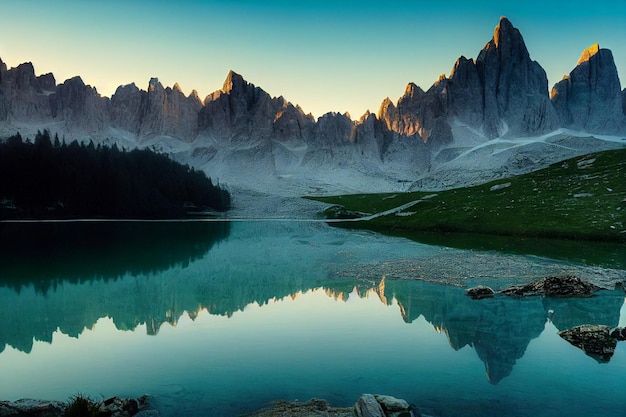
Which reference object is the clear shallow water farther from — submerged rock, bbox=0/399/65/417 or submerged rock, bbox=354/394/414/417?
submerged rock, bbox=0/399/65/417

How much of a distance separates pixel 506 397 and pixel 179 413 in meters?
10.8

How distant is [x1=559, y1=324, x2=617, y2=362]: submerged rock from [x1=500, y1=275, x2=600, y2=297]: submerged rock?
853 cm

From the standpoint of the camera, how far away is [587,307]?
82.5 feet

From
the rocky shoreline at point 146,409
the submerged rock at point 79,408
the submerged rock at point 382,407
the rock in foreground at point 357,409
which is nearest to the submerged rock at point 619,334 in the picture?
the rocky shoreline at point 146,409

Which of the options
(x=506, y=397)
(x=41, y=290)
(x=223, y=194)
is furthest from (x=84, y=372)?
(x=223, y=194)

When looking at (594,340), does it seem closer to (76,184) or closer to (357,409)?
(357,409)

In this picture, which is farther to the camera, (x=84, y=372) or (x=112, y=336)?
(x=112, y=336)

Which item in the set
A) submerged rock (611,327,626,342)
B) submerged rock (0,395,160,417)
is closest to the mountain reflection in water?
submerged rock (611,327,626,342)

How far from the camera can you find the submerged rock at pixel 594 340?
17.5 m

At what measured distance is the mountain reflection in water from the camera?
70.0 ft

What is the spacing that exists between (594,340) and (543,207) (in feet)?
222

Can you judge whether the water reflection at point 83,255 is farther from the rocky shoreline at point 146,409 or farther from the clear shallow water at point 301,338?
the rocky shoreline at point 146,409

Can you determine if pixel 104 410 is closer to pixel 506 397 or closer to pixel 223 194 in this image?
pixel 506 397

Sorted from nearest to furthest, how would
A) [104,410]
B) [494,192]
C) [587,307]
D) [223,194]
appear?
1. [104,410]
2. [587,307]
3. [494,192]
4. [223,194]
